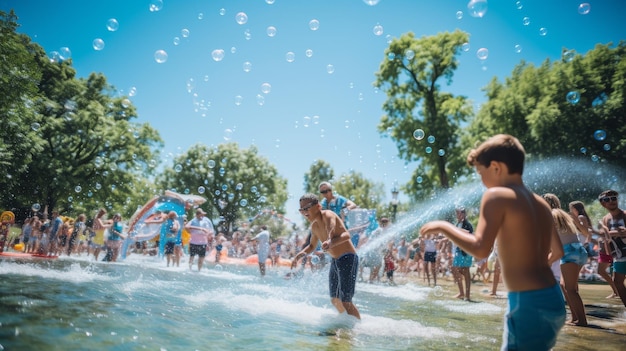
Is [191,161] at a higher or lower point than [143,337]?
higher

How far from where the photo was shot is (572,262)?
5453 millimetres

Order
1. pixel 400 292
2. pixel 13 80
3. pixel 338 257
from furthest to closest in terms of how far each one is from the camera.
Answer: pixel 13 80, pixel 400 292, pixel 338 257

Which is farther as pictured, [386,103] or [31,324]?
[386,103]

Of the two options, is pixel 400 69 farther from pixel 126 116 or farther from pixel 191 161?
pixel 191 161

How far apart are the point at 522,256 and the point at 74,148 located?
1302 inches

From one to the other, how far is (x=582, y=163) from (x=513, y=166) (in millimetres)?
24160

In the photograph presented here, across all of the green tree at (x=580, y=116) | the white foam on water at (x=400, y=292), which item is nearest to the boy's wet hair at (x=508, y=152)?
the white foam on water at (x=400, y=292)

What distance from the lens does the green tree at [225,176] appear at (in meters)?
46.1

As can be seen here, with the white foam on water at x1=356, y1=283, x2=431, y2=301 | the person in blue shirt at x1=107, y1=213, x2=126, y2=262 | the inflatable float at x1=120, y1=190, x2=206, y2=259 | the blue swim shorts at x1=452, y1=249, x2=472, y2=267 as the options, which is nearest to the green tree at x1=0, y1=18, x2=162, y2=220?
the inflatable float at x1=120, y1=190, x2=206, y2=259

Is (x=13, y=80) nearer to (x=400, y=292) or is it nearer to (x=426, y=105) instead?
(x=400, y=292)

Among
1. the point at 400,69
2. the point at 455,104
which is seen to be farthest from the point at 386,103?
the point at 455,104

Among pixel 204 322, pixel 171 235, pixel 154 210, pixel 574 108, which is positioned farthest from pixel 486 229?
pixel 574 108

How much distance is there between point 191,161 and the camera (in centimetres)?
4672

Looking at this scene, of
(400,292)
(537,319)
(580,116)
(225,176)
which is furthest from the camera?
(225,176)
